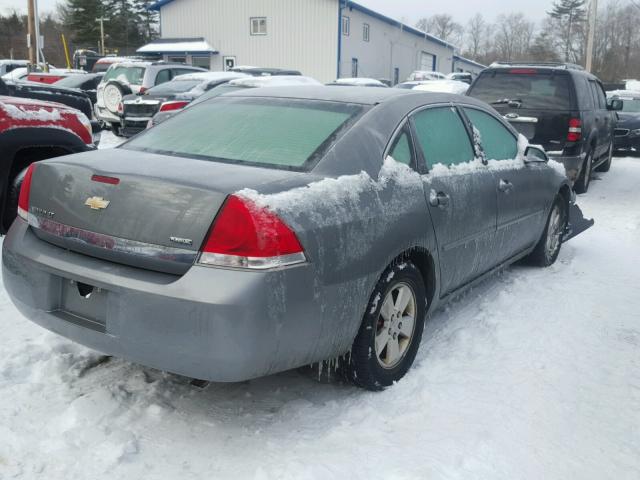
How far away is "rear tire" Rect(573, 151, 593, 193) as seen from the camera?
9648mm

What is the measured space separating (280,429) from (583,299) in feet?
9.91

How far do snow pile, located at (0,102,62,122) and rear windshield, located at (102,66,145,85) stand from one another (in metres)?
11.6

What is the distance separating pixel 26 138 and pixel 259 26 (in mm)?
32304

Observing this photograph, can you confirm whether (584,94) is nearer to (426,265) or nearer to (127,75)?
(426,265)

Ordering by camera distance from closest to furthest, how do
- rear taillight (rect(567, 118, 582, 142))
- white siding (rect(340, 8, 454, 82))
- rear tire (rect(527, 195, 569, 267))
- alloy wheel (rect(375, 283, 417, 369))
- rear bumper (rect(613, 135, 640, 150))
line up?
alloy wheel (rect(375, 283, 417, 369)) < rear tire (rect(527, 195, 569, 267)) < rear taillight (rect(567, 118, 582, 142)) < rear bumper (rect(613, 135, 640, 150)) < white siding (rect(340, 8, 454, 82))

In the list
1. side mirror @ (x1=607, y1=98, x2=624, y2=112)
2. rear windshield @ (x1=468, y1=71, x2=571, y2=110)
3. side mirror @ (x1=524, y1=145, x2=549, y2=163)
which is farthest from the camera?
side mirror @ (x1=607, y1=98, x2=624, y2=112)

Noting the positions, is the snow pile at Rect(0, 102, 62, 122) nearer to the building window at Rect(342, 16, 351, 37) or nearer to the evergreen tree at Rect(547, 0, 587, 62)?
the building window at Rect(342, 16, 351, 37)

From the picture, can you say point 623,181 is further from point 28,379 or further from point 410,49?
point 410,49

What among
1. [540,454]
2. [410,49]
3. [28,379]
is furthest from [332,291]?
[410,49]

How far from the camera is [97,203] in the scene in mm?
2883

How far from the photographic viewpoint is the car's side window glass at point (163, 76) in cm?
1661

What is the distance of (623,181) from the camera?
11.6 metres

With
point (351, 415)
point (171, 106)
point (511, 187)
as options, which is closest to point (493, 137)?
point (511, 187)

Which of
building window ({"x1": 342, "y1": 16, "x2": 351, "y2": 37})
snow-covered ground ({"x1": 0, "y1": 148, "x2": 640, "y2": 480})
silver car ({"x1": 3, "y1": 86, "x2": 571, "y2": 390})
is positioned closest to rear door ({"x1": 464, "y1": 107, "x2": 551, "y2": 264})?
silver car ({"x1": 3, "y1": 86, "x2": 571, "y2": 390})
